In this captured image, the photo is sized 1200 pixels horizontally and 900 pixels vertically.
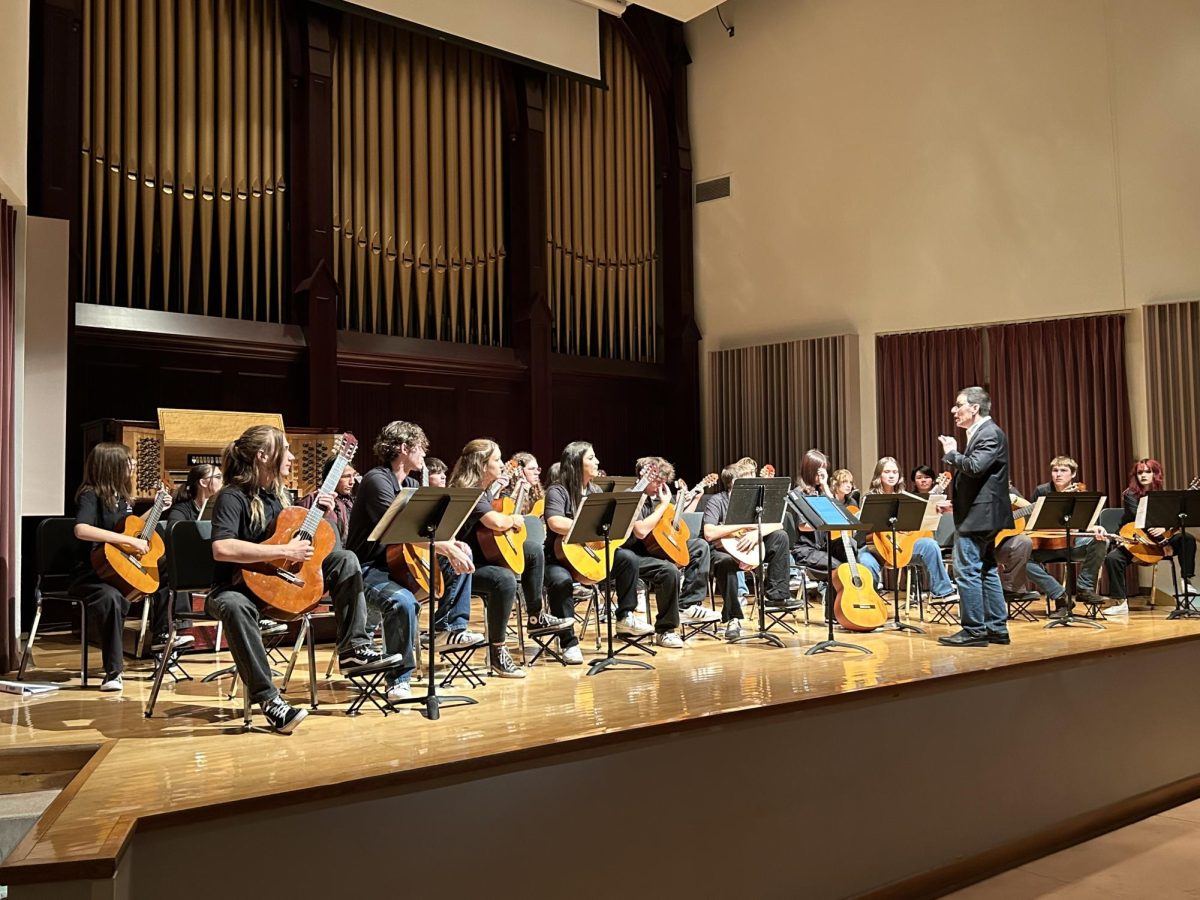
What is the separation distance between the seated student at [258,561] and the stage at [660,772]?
0.23 meters

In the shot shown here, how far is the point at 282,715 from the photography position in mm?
4059

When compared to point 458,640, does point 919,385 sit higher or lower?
higher

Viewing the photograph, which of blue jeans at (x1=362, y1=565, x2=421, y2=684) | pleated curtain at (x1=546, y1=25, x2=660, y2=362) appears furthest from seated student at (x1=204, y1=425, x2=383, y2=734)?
pleated curtain at (x1=546, y1=25, x2=660, y2=362)

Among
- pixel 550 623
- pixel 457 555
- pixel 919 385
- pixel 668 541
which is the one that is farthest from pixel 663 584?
pixel 919 385

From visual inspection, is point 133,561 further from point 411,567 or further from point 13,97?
point 13,97

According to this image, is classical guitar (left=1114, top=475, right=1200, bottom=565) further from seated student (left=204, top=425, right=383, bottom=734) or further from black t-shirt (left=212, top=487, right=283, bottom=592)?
black t-shirt (left=212, top=487, right=283, bottom=592)

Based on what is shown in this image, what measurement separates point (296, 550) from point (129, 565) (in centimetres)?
155

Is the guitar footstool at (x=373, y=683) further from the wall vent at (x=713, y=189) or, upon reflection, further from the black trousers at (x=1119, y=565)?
the wall vent at (x=713, y=189)

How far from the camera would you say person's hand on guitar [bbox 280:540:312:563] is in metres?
4.19

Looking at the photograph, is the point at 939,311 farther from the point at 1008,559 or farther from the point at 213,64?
the point at 213,64

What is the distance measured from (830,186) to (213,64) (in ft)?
19.2

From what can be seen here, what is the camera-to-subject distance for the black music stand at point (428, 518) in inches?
161

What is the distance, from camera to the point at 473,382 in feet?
33.6

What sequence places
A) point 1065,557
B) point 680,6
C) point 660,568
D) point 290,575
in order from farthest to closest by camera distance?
point 680,6 < point 1065,557 < point 660,568 < point 290,575
